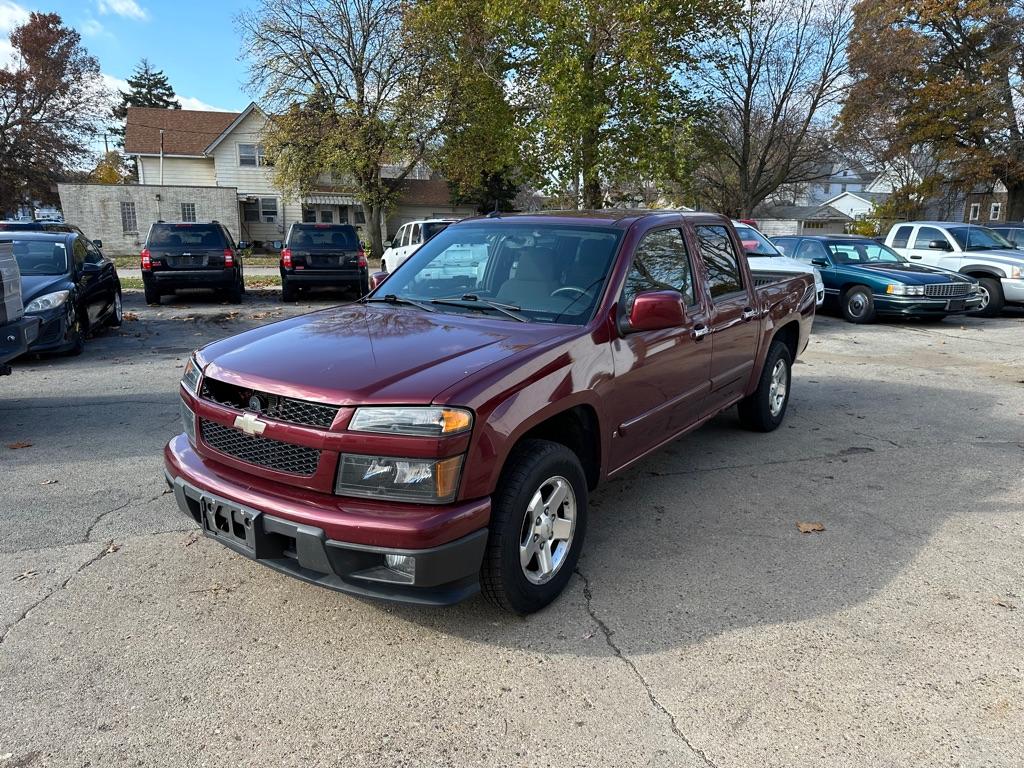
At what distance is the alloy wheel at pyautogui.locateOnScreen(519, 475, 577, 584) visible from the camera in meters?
3.16

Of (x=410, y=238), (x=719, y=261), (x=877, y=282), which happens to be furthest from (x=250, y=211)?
(x=719, y=261)

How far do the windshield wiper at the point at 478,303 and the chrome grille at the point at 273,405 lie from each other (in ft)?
4.06

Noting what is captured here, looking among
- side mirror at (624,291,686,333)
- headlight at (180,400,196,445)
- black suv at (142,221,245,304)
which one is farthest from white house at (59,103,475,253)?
Answer: side mirror at (624,291,686,333)

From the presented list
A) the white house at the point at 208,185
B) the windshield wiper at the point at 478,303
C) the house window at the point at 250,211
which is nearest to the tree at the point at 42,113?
the white house at the point at 208,185

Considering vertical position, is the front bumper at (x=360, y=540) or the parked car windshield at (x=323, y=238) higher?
the parked car windshield at (x=323, y=238)

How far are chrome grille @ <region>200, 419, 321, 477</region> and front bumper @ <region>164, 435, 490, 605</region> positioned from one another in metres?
0.10

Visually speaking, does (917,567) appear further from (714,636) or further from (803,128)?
(803,128)

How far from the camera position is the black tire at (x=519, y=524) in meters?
2.94

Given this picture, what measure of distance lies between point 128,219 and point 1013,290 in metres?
36.5

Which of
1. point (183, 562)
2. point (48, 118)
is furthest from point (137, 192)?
point (183, 562)

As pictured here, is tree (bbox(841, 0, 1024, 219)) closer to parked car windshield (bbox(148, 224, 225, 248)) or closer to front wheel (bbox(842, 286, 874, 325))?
front wheel (bbox(842, 286, 874, 325))

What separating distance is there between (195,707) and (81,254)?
989cm

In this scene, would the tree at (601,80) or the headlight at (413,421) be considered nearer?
the headlight at (413,421)

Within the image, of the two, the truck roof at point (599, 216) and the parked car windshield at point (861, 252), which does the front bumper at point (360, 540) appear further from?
the parked car windshield at point (861, 252)
